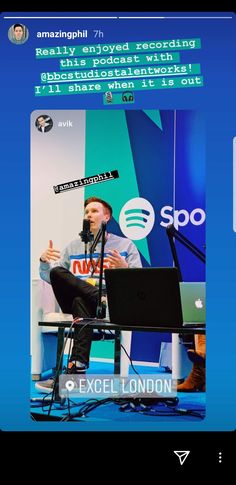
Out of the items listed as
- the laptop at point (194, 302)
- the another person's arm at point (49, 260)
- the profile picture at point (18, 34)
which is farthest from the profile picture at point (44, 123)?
the laptop at point (194, 302)

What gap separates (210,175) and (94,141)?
351 mm

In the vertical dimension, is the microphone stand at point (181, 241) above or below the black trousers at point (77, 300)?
above

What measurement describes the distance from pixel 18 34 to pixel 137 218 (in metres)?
0.63

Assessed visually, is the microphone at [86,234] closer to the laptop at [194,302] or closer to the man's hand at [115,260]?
the man's hand at [115,260]

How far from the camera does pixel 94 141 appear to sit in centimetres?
258

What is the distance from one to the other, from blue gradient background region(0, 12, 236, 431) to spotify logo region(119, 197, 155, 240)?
0.18 meters

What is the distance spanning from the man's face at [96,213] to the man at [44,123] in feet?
0.83

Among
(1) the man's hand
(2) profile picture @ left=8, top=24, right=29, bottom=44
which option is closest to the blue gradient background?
(2) profile picture @ left=8, top=24, right=29, bottom=44

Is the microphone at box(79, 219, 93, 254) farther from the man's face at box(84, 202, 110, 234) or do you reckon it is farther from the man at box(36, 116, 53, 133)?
the man at box(36, 116, 53, 133)

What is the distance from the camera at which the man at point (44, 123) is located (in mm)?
2555

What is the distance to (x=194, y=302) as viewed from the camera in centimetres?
263
